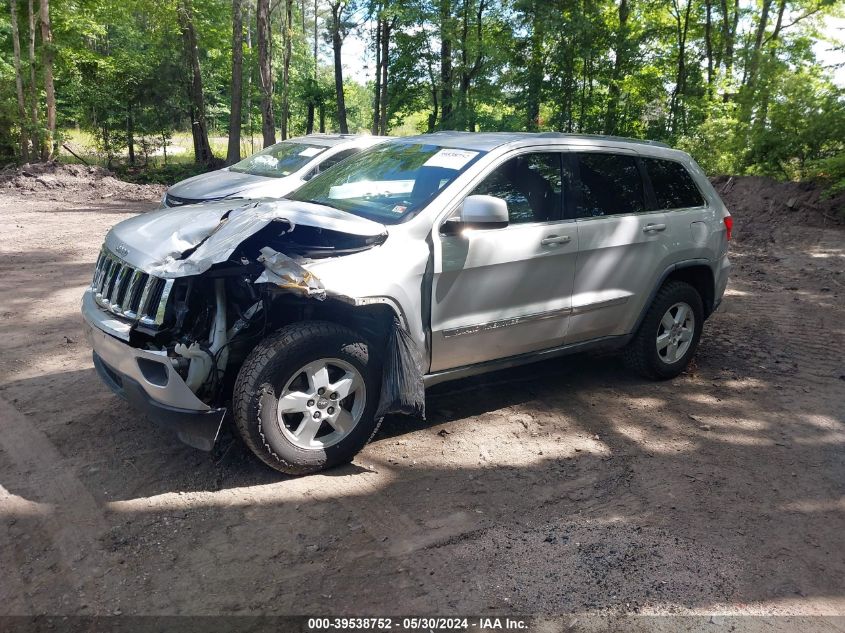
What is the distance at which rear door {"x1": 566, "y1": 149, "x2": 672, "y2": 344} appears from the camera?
4945 millimetres

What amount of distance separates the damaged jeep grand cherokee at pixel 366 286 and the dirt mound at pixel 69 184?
14488mm

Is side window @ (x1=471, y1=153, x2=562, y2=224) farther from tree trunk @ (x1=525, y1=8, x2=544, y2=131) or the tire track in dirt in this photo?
tree trunk @ (x1=525, y1=8, x2=544, y2=131)

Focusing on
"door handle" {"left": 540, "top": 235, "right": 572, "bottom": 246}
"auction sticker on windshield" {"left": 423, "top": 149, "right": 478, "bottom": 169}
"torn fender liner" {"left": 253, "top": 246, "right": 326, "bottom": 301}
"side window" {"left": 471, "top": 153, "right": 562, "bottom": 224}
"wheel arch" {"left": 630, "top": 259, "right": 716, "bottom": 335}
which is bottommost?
"wheel arch" {"left": 630, "top": 259, "right": 716, "bottom": 335}

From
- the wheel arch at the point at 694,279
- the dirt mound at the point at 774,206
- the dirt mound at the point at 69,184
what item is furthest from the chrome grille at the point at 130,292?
the dirt mound at the point at 69,184

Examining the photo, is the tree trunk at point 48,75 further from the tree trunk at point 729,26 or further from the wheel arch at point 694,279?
the tree trunk at point 729,26

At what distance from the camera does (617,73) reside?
2228 centimetres

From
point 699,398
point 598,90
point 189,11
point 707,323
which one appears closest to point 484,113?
point 598,90

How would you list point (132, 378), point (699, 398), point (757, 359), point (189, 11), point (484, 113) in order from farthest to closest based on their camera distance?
point (484, 113) → point (189, 11) → point (757, 359) → point (699, 398) → point (132, 378)

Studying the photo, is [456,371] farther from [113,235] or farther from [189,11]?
[189,11]

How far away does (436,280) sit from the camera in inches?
163

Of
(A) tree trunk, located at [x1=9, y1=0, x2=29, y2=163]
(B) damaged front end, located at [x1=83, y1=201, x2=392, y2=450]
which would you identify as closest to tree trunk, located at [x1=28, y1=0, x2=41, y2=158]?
(A) tree trunk, located at [x1=9, y1=0, x2=29, y2=163]

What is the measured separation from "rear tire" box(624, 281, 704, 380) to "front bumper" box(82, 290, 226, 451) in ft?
11.2

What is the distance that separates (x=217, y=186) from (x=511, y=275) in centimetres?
670

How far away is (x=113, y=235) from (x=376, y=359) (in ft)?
5.90
